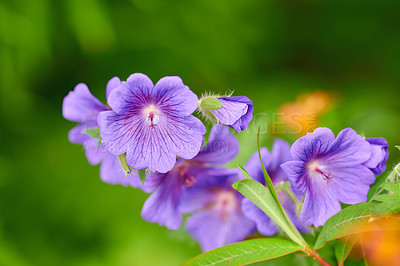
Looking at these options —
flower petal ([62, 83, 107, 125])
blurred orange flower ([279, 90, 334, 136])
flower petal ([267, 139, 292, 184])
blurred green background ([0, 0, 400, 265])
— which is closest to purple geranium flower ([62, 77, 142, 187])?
flower petal ([62, 83, 107, 125])

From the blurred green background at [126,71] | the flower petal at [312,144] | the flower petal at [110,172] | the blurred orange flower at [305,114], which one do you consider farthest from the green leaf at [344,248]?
the blurred green background at [126,71]

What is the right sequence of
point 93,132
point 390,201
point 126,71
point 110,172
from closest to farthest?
point 390,201 → point 93,132 → point 110,172 → point 126,71

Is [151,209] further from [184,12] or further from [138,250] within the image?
[184,12]

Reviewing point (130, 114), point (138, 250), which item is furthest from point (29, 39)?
point (130, 114)

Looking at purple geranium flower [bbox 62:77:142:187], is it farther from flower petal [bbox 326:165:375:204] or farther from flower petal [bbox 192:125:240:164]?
flower petal [bbox 326:165:375:204]

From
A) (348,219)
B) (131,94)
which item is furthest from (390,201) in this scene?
(131,94)

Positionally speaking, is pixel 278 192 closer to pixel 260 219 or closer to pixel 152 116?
pixel 260 219

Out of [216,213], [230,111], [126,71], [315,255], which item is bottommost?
[315,255]
